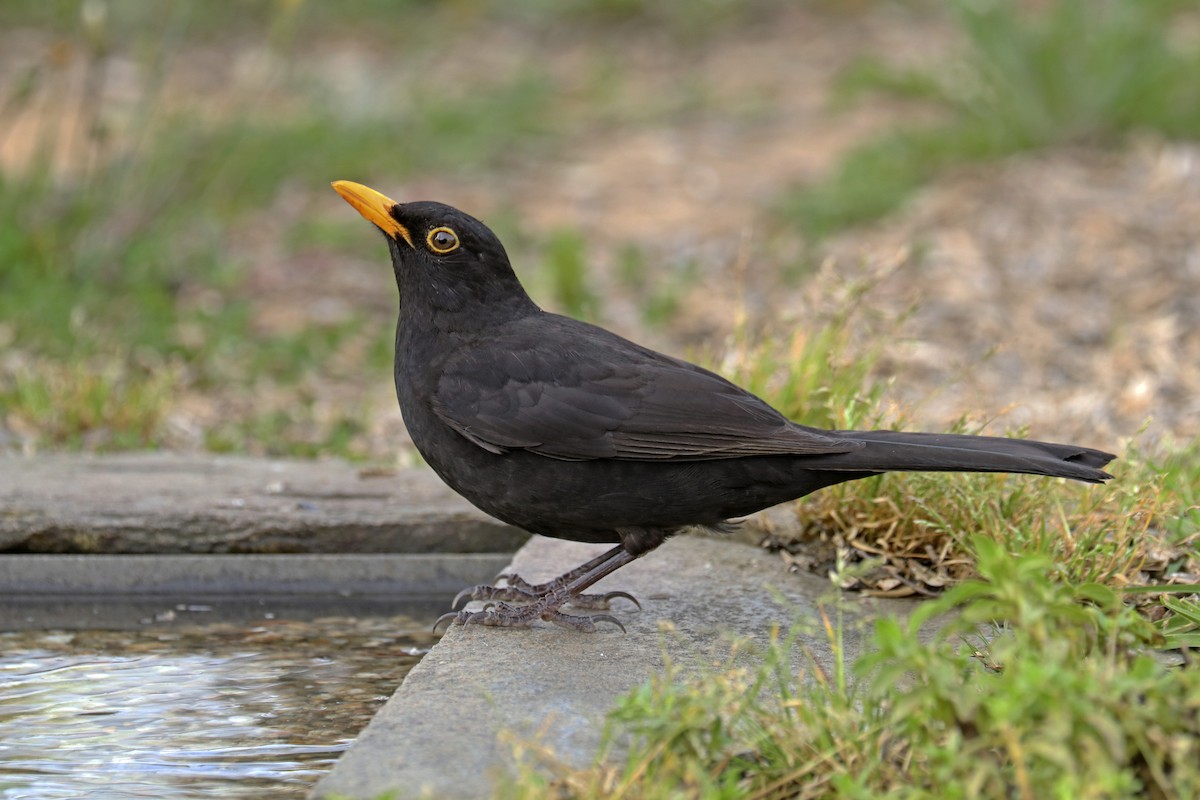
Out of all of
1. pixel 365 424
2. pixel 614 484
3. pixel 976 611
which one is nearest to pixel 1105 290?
pixel 365 424

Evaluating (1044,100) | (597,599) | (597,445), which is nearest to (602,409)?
(597,445)

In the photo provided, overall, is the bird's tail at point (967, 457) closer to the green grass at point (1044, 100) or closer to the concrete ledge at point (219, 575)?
the concrete ledge at point (219, 575)

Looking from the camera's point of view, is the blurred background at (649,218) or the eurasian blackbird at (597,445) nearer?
the eurasian blackbird at (597,445)

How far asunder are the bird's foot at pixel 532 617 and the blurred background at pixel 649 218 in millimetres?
1122

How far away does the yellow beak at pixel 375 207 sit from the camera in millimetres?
4238

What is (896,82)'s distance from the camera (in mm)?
11117

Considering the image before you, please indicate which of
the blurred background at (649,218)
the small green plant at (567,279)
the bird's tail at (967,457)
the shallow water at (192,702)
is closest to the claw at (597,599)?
the shallow water at (192,702)

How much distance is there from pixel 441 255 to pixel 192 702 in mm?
1326

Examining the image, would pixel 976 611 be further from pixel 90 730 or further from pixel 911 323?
pixel 911 323

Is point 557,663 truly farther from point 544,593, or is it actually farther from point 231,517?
point 231,517

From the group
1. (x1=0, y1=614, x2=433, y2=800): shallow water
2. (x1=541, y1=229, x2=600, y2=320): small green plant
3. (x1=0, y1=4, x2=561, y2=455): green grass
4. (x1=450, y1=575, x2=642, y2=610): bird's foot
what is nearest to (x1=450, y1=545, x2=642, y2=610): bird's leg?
(x1=450, y1=575, x2=642, y2=610): bird's foot

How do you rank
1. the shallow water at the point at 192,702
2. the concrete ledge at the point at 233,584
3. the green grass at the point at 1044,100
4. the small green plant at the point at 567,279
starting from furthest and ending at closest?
the green grass at the point at 1044,100, the small green plant at the point at 567,279, the concrete ledge at the point at 233,584, the shallow water at the point at 192,702

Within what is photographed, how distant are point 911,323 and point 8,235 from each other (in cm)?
455

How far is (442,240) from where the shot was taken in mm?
4191
